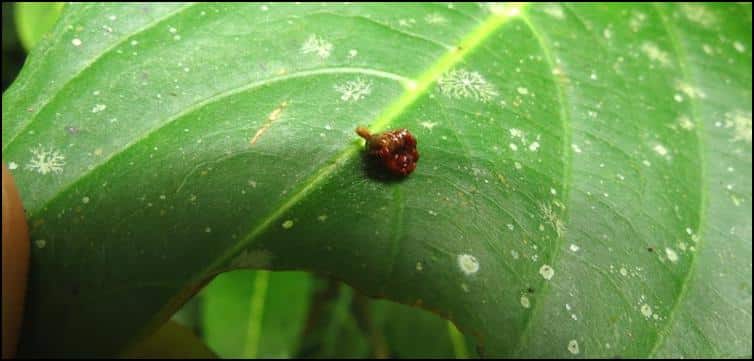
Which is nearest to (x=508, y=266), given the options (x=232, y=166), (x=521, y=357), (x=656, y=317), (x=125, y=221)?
(x=521, y=357)

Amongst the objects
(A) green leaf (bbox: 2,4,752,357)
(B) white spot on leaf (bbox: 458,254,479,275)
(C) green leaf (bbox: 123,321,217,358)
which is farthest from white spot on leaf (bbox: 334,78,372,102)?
(C) green leaf (bbox: 123,321,217,358)

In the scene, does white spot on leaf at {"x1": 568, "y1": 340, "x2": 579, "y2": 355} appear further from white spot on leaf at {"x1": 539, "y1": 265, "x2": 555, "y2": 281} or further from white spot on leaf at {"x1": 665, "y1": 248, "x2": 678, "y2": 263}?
white spot on leaf at {"x1": 665, "y1": 248, "x2": 678, "y2": 263}

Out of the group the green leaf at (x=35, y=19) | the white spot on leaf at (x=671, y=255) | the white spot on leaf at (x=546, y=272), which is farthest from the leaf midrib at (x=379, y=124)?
the green leaf at (x=35, y=19)

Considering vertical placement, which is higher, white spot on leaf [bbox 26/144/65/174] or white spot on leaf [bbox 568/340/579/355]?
white spot on leaf [bbox 26/144/65/174]

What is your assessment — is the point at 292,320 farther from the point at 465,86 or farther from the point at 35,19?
the point at 35,19

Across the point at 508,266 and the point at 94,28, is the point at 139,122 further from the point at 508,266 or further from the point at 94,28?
the point at 508,266

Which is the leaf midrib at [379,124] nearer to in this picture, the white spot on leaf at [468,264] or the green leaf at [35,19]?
the white spot on leaf at [468,264]

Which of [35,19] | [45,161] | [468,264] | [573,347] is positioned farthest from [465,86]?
[35,19]
